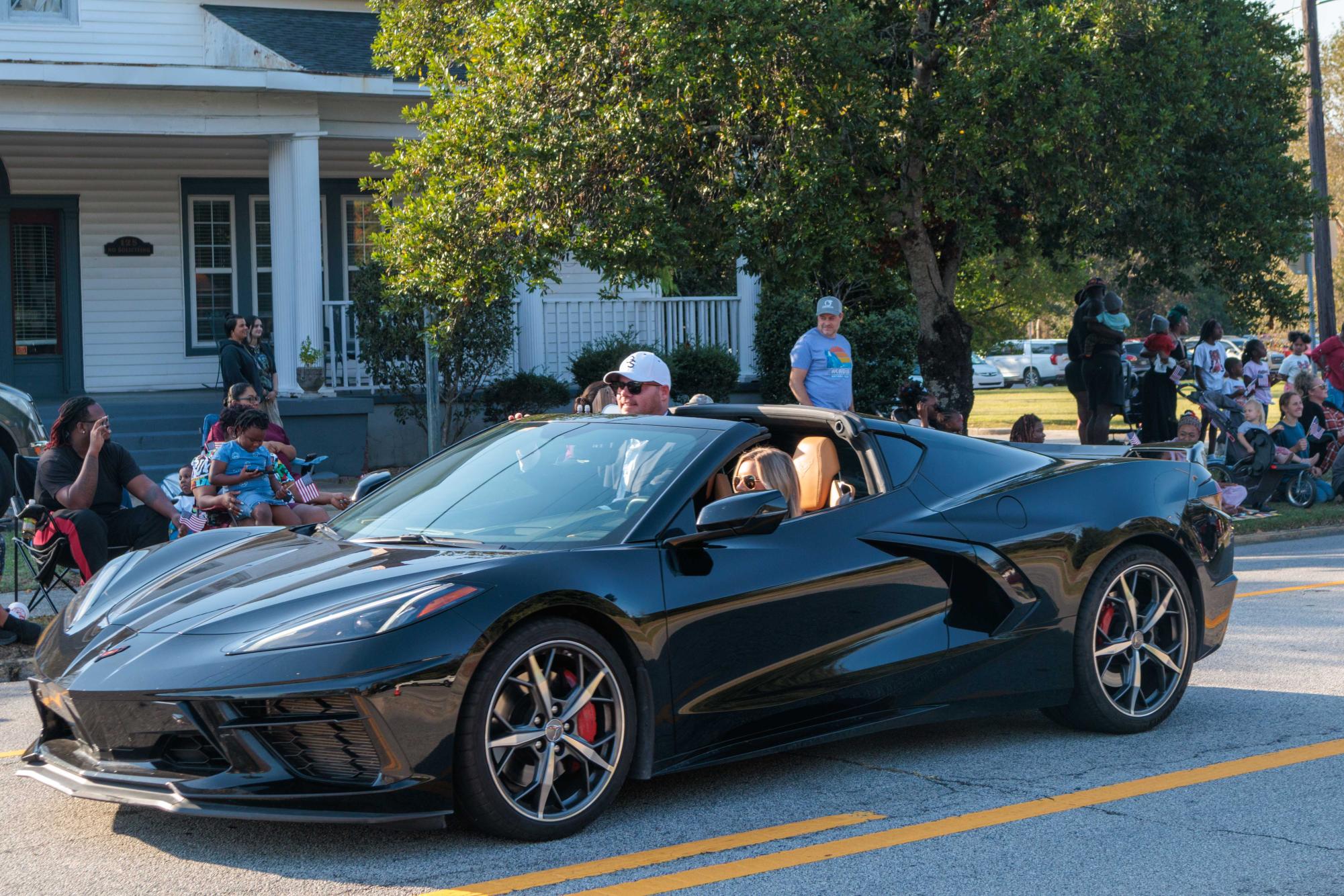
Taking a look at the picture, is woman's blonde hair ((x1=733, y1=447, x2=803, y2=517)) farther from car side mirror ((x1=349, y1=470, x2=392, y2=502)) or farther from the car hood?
car side mirror ((x1=349, y1=470, x2=392, y2=502))

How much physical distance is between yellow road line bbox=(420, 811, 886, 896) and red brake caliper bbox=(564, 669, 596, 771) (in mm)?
343

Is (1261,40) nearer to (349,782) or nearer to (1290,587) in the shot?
(1290,587)

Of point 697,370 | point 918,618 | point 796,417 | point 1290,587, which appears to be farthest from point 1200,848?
point 697,370

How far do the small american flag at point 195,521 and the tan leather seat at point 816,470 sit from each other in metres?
4.75

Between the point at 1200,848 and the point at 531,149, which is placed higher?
the point at 531,149

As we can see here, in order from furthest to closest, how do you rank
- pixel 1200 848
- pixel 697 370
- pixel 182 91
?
pixel 697 370 < pixel 182 91 < pixel 1200 848

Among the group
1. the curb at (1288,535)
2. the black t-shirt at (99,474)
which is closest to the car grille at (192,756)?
the black t-shirt at (99,474)

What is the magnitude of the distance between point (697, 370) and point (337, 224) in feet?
18.7

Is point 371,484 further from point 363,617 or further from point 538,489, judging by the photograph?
point 363,617

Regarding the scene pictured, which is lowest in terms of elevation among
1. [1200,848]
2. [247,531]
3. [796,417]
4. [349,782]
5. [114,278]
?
[1200,848]

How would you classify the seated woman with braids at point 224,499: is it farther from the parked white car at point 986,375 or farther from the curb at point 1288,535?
the parked white car at point 986,375

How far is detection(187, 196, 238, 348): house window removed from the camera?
20.4m

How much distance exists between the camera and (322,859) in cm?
444

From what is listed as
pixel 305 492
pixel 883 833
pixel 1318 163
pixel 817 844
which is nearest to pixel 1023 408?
pixel 1318 163
